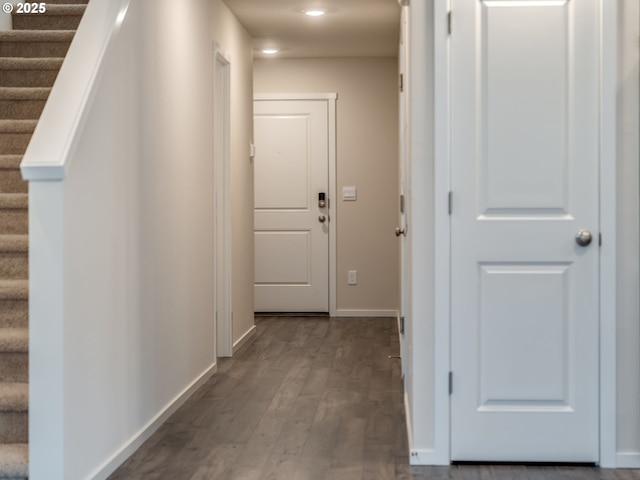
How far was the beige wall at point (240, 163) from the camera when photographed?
5.89m

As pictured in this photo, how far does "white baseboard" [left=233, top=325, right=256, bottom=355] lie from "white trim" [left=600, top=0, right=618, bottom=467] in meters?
3.12

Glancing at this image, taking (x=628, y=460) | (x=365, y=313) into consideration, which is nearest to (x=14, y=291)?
(x=628, y=460)

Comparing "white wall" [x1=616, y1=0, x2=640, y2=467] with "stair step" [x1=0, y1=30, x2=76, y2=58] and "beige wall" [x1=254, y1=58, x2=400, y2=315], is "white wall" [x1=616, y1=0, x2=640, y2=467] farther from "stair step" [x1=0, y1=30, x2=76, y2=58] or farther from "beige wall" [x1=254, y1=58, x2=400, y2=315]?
"beige wall" [x1=254, y1=58, x2=400, y2=315]

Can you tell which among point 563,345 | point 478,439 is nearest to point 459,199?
point 563,345

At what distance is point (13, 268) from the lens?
346 cm

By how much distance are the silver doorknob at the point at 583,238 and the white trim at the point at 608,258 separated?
0.05 m

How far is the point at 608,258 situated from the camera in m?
3.28

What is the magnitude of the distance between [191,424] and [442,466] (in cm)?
125

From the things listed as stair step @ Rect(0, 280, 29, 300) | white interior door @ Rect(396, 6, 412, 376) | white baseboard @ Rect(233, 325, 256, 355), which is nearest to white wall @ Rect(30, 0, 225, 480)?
stair step @ Rect(0, 280, 29, 300)

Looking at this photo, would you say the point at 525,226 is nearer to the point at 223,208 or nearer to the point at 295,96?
the point at 223,208

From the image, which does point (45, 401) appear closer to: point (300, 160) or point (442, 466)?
point (442, 466)

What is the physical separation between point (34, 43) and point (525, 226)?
272cm

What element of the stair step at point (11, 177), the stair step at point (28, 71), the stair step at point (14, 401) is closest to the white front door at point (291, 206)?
the stair step at point (28, 71)

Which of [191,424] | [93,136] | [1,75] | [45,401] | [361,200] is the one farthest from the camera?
[361,200]
